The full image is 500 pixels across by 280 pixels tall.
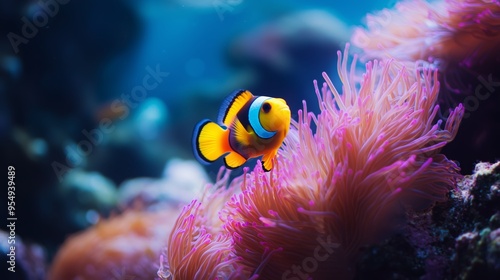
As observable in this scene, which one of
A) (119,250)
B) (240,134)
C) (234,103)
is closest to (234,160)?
(240,134)

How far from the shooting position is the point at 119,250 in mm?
3025

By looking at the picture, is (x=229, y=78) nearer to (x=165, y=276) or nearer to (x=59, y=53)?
(x=59, y=53)

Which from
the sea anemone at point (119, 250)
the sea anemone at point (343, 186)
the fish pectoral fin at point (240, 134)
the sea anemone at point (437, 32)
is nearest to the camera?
the sea anemone at point (343, 186)

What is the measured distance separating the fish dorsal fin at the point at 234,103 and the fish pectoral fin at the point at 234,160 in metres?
0.12

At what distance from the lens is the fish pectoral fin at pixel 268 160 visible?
153cm

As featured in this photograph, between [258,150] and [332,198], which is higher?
[258,150]

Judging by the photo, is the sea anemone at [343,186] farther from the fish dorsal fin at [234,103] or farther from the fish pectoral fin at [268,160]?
the fish dorsal fin at [234,103]

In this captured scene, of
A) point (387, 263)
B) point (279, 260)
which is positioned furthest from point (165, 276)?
point (387, 263)

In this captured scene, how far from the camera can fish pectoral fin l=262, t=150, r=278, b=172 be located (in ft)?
5.03

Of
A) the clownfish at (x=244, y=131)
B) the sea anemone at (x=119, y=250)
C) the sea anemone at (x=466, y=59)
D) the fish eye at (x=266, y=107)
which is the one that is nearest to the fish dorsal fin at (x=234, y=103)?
the clownfish at (x=244, y=131)

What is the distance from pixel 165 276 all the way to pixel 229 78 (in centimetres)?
412

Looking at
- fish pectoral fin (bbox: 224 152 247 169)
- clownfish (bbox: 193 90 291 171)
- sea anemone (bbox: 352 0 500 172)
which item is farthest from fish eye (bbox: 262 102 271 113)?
sea anemone (bbox: 352 0 500 172)

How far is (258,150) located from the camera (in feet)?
4.99

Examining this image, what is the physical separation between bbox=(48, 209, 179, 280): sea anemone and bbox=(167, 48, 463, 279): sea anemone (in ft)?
4.48
